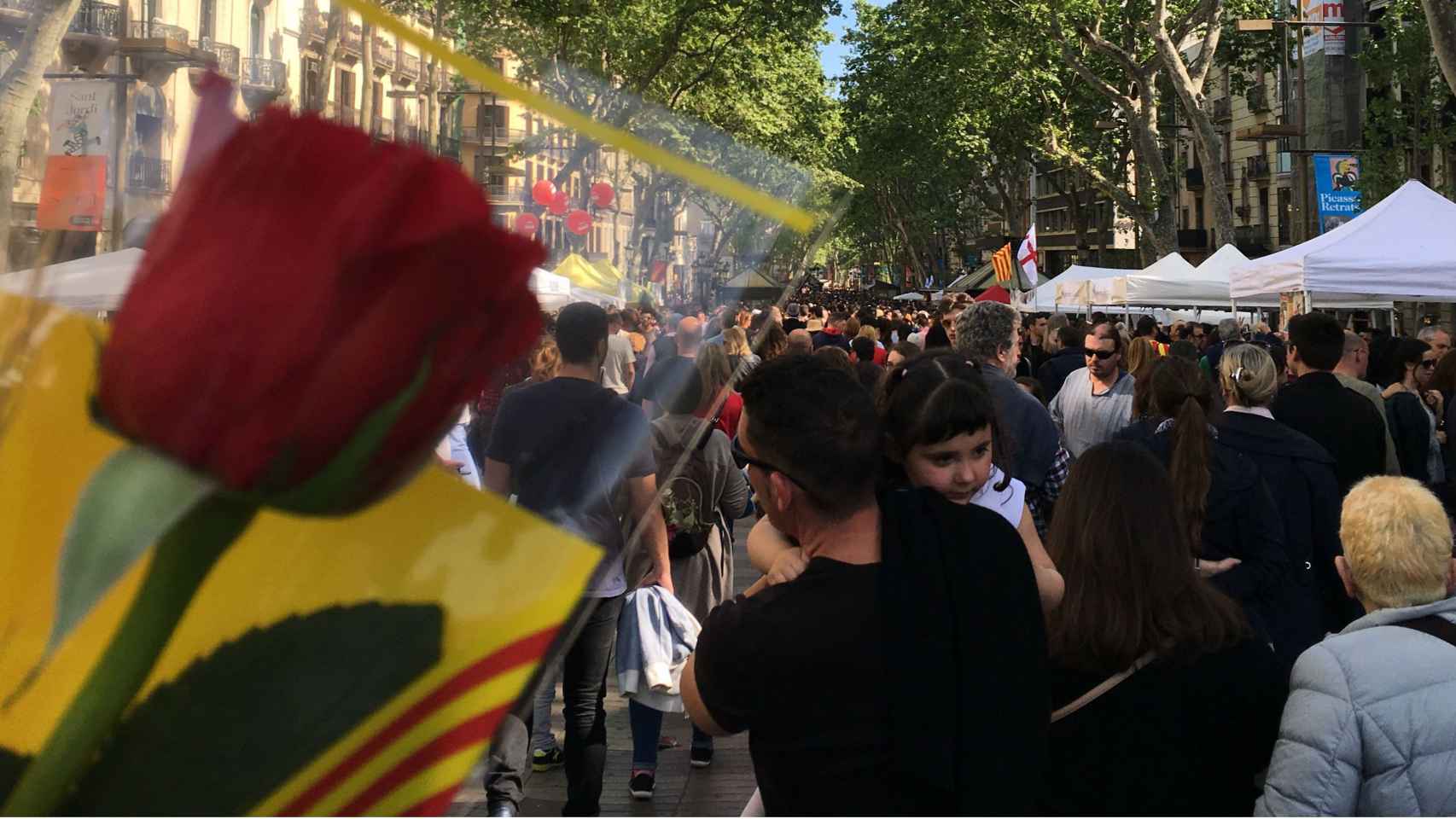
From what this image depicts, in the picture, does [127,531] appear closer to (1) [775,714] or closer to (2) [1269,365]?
(1) [775,714]

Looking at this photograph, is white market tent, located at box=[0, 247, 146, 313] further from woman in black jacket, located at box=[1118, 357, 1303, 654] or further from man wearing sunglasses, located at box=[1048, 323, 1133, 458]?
man wearing sunglasses, located at box=[1048, 323, 1133, 458]

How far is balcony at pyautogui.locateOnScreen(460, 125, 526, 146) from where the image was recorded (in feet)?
1.98

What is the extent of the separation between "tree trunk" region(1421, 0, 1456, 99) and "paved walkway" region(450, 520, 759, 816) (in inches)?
359

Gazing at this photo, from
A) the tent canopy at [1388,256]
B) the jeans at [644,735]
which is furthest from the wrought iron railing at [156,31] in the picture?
the tent canopy at [1388,256]

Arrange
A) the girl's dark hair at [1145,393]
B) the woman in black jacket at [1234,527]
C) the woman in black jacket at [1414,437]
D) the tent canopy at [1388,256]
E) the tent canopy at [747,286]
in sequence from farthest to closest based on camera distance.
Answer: the tent canopy at [1388,256]
the woman in black jacket at [1414,437]
the girl's dark hair at [1145,393]
the woman in black jacket at [1234,527]
the tent canopy at [747,286]

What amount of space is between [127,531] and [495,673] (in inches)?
6.0

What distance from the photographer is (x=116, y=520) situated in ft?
1.83

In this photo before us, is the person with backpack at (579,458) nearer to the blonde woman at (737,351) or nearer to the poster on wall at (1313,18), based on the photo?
the blonde woman at (737,351)

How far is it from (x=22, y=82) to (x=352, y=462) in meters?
0.21

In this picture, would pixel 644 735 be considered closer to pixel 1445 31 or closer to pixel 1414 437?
pixel 1414 437

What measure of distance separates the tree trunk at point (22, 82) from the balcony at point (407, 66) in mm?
122

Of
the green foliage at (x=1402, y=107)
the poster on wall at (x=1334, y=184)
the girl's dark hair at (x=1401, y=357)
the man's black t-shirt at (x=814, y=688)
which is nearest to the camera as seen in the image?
the man's black t-shirt at (x=814, y=688)

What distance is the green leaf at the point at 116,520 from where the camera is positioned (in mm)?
530

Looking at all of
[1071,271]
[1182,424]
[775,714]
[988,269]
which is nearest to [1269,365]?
[1182,424]
